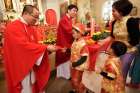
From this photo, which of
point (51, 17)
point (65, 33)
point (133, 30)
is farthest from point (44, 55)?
point (51, 17)

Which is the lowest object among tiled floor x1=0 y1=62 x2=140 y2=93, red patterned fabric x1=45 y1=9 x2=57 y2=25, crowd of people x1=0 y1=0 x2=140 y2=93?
tiled floor x1=0 y1=62 x2=140 y2=93

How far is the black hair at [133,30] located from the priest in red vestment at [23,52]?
32.3 inches

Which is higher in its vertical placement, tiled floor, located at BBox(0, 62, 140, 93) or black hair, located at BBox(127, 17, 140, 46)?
black hair, located at BBox(127, 17, 140, 46)

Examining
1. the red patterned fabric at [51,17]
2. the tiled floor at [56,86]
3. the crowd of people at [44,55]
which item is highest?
the red patterned fabric at [51,17]

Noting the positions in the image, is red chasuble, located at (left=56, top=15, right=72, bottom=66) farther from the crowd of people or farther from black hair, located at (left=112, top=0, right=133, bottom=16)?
black hair, located at (left=112, top=0, right=133, bottom=16)

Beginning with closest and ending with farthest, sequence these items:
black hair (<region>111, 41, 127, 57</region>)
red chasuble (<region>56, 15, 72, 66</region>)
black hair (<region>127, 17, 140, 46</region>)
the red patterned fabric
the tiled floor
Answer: black hair (<region>111, 41, 127, 57</region>) → black hair (<region>127, 17, 140, 46</region>) → red chasuble (<region>56, 15, 72, 66</region>) → the tiled floor → the red patterned fabric

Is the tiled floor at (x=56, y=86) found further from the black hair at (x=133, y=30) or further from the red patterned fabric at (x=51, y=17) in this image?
the black hair at (x=133, y=30)

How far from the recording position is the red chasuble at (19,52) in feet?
8.30

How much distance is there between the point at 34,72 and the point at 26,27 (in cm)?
52

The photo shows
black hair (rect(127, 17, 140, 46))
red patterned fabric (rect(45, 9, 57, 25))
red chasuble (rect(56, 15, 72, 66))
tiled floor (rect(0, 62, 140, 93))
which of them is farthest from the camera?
red patterned fabric (rect(45, 9, 57, 25))

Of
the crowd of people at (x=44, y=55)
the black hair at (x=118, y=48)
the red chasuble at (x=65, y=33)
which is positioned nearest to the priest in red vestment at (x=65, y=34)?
the red chasuble at (x=65, y=33)

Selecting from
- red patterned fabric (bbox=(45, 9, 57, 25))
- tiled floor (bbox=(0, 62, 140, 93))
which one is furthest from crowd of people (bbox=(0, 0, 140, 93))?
red patterned fabric (bbox=(45, 9, 57, 25))

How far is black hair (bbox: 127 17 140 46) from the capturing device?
2.62 metres

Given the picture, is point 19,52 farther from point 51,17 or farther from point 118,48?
point 51,17
